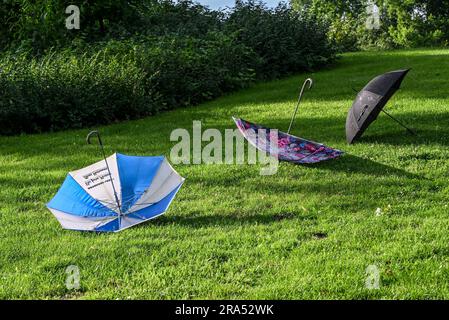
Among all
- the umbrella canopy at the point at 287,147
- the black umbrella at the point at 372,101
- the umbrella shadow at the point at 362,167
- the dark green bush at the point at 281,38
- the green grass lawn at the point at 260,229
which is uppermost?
the dark green bush at the point at 281,38

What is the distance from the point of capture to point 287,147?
7.90 meters

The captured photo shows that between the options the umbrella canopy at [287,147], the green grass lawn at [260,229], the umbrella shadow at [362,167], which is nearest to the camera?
the green grass lawn at [260,229]

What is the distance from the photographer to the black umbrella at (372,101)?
316 inches

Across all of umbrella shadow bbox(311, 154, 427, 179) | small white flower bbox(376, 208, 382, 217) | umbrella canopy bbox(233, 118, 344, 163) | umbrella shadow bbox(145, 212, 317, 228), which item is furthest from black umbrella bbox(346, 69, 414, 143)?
umbrella shadow bbox(145, 212, 317, 228)

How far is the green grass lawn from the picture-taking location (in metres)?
4.71

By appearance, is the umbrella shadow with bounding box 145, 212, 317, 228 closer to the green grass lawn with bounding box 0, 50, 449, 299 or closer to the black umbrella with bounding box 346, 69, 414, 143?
the green grass lawn with bounding box 0, 50, 449, 299

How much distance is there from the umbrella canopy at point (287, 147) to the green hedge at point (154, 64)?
390cm

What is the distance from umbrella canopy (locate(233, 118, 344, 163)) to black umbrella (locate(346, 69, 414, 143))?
72 cm

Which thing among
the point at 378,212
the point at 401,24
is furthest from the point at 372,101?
the point at 401,24

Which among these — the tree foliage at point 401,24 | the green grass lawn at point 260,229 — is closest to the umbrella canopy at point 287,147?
the green grass lawn at point 260,229

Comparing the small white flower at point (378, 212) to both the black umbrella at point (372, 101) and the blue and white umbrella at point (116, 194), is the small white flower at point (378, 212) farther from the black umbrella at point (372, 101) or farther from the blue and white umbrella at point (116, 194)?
the black umbrella at point (372, 101)

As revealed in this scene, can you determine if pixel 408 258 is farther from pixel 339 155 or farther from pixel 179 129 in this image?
pixel 179 129

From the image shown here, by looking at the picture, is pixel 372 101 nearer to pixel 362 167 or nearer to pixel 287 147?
pixel 362 167
